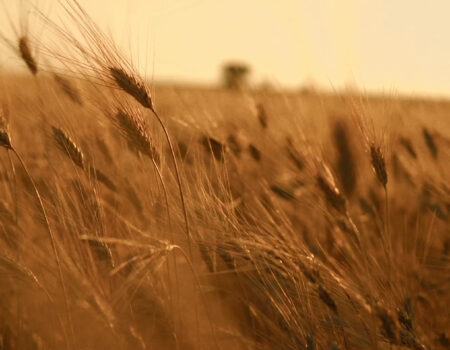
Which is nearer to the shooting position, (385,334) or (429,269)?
(385,334)

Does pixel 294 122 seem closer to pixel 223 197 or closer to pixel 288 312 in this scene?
pixel 223 197

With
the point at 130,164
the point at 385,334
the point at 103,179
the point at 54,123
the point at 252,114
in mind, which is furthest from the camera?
the point at 252,114

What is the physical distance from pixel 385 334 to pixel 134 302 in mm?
551

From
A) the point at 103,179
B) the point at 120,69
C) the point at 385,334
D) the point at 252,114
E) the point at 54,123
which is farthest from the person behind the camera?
the point at 252,114

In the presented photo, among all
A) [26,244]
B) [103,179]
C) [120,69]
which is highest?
[120,69]

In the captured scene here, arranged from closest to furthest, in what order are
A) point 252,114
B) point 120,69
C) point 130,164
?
1. point 120,69
2. point 130,164
3. point 252,114

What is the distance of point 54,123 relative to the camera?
55.3 inches

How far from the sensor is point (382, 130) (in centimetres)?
144

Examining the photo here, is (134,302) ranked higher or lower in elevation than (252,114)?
lower

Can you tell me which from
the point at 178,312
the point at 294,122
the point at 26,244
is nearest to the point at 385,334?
the point at 178,312

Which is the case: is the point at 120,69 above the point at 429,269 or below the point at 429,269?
above

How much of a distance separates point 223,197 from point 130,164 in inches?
22.5

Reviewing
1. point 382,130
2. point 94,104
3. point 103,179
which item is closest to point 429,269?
point 382,130

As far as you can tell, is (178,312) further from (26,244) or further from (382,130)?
(382,130)
